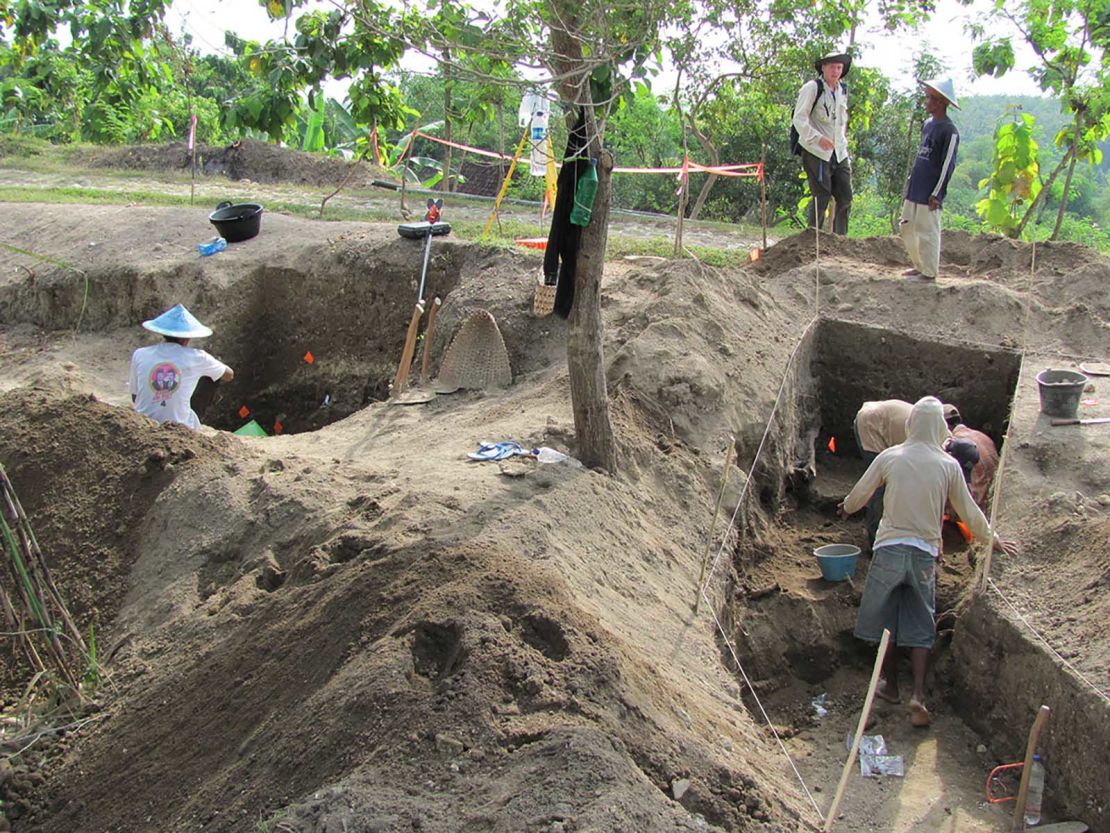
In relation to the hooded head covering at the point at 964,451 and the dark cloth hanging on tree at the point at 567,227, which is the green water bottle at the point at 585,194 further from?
the hooded head covering at the point at 964,451

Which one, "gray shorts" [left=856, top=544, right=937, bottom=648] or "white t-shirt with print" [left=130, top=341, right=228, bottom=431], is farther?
"white t-shirt with print" [left=130, top=341, right=228, bottom=431]

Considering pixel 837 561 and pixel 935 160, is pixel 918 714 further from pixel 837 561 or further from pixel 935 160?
pixel 935 160

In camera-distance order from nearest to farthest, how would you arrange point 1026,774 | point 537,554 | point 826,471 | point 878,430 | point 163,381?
point 1026,774
point 537,554
point 163,381
point 878,430
point 826,471

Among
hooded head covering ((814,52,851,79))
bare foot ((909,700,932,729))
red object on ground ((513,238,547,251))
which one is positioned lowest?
bare foot ((909,700,932,729))

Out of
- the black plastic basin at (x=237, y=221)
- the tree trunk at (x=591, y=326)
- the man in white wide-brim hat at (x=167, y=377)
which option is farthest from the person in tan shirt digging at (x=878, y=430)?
the black plastic basin at (x=237, y=221)

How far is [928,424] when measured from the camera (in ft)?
19.0

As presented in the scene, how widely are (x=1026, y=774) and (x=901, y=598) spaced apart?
1585 millimetres

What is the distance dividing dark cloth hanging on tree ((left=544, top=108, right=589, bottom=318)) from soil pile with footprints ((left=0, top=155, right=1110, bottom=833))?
84 cm

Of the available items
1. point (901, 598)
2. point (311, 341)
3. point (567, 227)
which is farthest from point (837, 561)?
point (311, 341)

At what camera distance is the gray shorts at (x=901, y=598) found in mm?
5965

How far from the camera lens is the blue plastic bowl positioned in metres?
6.96

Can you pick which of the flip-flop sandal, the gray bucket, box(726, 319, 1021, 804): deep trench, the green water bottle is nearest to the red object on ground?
box(726, 319, 1021, 804): deep trench

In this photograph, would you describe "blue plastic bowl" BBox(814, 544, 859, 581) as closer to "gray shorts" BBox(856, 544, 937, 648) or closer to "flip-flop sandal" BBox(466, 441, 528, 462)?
"gray shorts" BBox(856, 544, 937, 648)

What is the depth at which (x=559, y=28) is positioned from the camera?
16.4 feet
